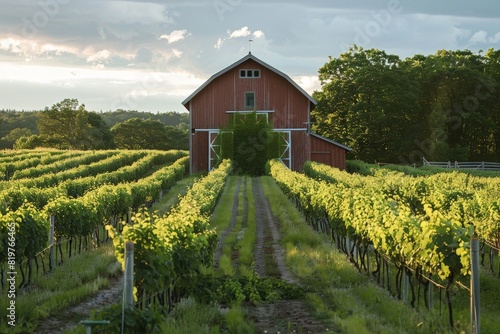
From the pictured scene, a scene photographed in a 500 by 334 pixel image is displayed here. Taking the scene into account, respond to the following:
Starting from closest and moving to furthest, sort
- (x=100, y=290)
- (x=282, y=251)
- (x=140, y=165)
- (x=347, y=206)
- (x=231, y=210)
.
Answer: (x=100, y=290)
(x=347, y=206)
(x=282, y=251)
(x=231, y=210)
(x=140, y=165)

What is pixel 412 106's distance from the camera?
66125mm

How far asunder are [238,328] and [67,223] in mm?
10492

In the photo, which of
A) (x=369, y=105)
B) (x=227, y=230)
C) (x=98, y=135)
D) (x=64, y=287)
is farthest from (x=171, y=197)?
(x=98, y=135)

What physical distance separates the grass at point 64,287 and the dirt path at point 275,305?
11.4 feet

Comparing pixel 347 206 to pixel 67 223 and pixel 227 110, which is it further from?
pixel 227 110

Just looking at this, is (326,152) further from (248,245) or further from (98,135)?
(98,135)

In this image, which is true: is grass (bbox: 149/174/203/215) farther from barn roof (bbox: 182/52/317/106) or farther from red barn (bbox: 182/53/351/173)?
barn roof (bbox: 182/52/317/106)

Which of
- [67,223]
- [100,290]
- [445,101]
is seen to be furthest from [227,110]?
[100,290]

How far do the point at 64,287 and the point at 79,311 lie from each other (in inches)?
92.1

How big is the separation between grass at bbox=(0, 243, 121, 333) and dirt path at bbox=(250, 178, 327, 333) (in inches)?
137

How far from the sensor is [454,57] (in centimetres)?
7088

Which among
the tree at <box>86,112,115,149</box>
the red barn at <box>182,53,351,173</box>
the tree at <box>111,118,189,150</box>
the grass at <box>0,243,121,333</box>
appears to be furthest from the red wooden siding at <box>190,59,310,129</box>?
the tree at <box>111,118,189,150</box>

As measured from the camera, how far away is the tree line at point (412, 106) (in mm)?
66312

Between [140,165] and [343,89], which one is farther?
[343,89]
